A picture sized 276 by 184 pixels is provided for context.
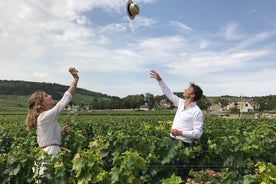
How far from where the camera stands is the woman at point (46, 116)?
184 inches

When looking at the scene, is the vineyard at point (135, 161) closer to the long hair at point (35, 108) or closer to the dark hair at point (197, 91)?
the long hair at point (35, 108)

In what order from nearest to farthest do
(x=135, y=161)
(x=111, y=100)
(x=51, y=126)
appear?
(x=135, y=161)
(x=51, y=126)
(x=111, y=100)

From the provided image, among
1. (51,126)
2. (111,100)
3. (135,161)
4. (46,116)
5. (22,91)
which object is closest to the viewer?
(135,161)

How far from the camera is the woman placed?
4684mm

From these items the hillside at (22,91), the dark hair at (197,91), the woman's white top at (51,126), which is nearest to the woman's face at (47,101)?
the woman's white top at (51,126)

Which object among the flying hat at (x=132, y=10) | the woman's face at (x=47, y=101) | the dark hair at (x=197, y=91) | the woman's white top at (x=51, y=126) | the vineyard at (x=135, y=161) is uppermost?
the flying hat at (x=132, y=10)

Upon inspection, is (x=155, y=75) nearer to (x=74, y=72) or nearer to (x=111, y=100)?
(x=74, y=72)

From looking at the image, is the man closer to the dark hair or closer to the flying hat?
the dark hair

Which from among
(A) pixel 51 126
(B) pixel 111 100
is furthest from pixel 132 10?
(B) pixel 111 100

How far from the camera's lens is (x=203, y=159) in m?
8.27

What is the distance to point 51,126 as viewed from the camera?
4.78m

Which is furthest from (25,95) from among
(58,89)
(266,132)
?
(266,132)

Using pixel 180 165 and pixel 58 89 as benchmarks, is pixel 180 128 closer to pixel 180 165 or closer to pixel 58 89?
pixel 180 165

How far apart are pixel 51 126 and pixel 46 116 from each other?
17cm
